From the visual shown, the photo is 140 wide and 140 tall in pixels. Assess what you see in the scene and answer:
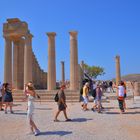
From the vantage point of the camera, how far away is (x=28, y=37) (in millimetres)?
30156

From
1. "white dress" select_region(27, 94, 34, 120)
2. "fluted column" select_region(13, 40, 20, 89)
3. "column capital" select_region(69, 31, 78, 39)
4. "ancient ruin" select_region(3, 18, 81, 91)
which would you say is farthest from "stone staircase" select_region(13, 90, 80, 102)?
"white dress" select_region(27, 94, 34, 120)

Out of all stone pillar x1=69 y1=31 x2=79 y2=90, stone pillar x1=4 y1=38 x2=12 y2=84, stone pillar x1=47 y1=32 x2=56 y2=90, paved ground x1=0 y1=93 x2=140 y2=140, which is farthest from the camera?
stone pillar x1=47 y1=32 x2=56 y2=90

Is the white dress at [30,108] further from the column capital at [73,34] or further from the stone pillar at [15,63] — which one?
the stone pillar at [15,63]

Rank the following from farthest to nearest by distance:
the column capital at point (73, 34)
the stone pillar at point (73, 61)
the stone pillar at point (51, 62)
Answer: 1. the stone pillar at point (51, 62)
2. the column capital at point (73, 34)
3. the stone pillar at point (73, 61)

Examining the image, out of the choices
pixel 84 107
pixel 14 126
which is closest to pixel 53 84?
pixel 84 107

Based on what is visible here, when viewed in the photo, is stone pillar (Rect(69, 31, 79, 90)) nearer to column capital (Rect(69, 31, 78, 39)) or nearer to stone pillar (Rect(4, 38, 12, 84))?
column capital (Rect(69, 31, 78, 39))

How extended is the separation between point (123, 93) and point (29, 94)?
7.43 metres

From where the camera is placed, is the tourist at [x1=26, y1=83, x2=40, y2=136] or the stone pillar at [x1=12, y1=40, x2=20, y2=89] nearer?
the tourist at [x1=26, y1=83, x2=40, y2=136]

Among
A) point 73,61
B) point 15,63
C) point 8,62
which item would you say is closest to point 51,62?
point 73,61

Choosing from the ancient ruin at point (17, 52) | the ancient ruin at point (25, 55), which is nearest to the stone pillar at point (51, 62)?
the ancient ruin at point (25, 55)

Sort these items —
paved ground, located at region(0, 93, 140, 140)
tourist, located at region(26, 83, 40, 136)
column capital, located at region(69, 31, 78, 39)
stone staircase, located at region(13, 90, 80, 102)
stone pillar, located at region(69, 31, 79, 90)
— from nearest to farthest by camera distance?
paved ground, located at region(0, 93, 140, 140) < tourist, located at region(26, 83, 40, 136) < stone staircase, located at region(13, 90, 80, 102) < stone pillar, located at region(69, 31, 79, 90) < column capital, located at region(69, 31, 78, 39)

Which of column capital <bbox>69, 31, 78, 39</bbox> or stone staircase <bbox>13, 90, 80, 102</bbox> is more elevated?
column capital <bbox>69, 31, 78, 39</bbox>

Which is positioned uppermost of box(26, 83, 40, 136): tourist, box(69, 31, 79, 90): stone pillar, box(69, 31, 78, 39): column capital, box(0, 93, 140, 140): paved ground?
box(69, 31, 78, 39): column capital

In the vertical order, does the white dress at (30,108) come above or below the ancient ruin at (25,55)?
below
